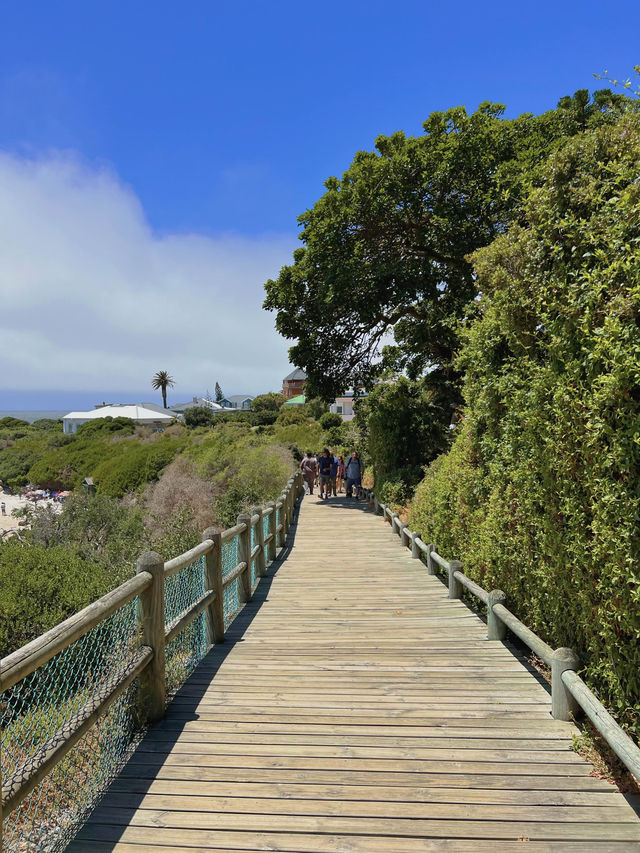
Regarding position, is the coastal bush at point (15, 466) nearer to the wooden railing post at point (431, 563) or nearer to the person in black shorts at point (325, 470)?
the person in black shorts at point (325, 470)

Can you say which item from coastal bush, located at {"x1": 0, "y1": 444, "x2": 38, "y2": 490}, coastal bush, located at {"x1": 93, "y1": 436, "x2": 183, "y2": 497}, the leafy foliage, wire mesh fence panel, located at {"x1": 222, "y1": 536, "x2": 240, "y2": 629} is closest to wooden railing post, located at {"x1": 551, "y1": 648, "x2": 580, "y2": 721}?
wire mesh fence panel, located at {"x1": 222, "y1": 536, "x2": 240, "y2": 629}

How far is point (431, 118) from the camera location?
49.8 feet

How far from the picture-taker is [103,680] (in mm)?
3215

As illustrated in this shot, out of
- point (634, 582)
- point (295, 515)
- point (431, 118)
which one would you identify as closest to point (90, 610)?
point (634, 582)

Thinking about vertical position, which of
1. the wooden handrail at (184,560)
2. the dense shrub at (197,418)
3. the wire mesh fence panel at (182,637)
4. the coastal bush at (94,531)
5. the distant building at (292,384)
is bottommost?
the coastal bush at (94,531)

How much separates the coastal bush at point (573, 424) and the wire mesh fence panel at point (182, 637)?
9.59 ft

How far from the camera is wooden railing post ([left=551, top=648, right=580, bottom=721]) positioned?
139 inches

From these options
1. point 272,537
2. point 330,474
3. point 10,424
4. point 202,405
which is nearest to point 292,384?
point 202,405

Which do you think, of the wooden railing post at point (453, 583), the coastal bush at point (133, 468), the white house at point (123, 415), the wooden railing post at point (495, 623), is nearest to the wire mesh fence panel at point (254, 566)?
the wooden railing post at point (453, 583)

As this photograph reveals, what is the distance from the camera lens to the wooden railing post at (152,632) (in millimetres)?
3600

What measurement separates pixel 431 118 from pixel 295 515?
470 inches

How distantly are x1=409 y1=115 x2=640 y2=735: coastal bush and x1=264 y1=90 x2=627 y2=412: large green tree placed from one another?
9154 mm

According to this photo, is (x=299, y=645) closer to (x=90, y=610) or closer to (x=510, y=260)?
(x=90, y=610)

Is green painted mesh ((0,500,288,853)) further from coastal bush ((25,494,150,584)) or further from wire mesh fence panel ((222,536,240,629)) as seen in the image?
coastal bush ((25,494,150,584))
